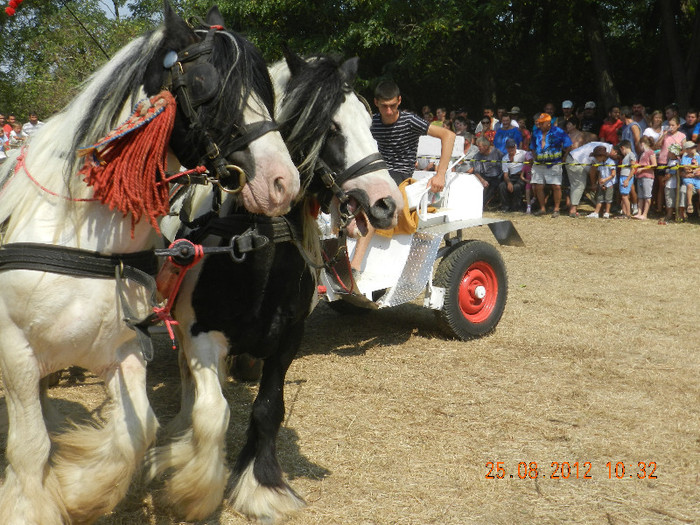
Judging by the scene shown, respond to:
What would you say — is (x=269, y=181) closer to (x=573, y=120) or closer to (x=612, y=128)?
(x=612, y=128)

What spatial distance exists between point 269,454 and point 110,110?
5.22 feet

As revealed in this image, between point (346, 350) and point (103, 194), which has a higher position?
point (103, 194)

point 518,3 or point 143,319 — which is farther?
point 518,3

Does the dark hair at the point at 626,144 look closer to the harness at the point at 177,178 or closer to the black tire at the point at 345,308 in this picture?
the black tire at the point at 345,308

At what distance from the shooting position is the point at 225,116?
2311mm

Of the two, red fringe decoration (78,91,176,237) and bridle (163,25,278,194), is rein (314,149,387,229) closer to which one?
bridle (163,25,278,194)

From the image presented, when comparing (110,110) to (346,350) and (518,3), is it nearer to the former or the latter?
(346,350)

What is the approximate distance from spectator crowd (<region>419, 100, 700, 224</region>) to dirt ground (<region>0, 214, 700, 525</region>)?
5195 millimetres

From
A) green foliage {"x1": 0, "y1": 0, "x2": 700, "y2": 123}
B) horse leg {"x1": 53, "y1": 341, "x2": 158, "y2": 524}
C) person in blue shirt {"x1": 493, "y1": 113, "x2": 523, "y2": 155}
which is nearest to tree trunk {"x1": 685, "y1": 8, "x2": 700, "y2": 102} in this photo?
green foliage {"x1": 0, "y1": 0, "x2": 700, "y2": 123}

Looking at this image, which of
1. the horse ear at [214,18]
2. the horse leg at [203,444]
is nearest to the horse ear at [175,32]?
the horse ear at [214,18]

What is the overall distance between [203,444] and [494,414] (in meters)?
1.95

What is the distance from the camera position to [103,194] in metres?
2.25

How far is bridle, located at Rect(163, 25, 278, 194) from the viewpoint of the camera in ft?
7.50

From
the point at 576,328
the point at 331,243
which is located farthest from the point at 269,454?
the point at 576,328
